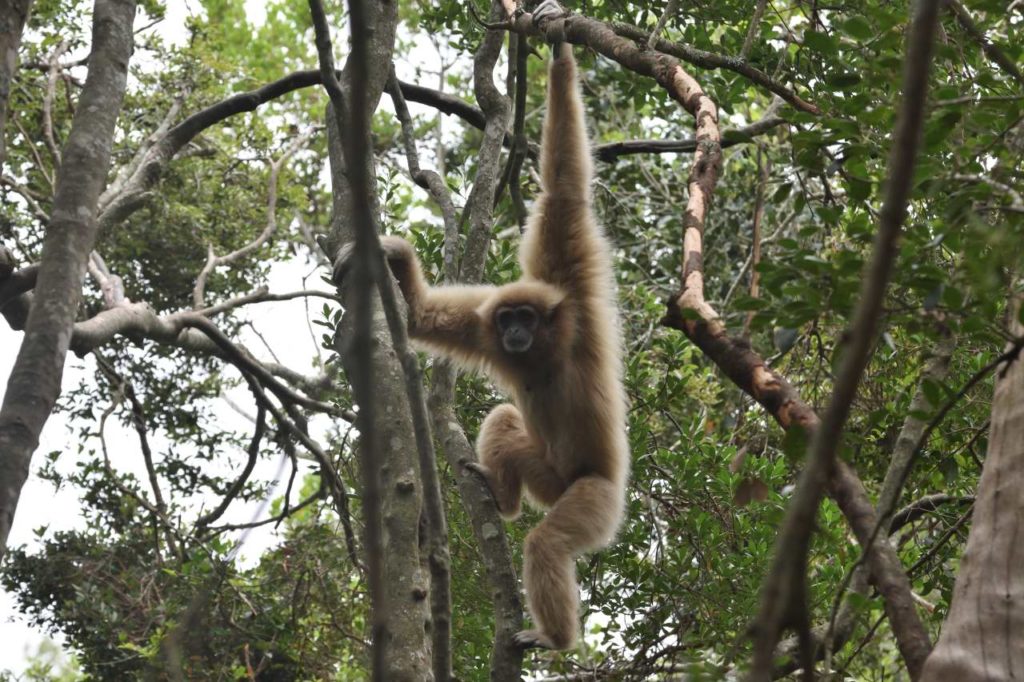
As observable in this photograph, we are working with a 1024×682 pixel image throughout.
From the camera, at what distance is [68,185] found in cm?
500

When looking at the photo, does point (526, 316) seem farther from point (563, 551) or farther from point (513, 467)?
point (563, 551)

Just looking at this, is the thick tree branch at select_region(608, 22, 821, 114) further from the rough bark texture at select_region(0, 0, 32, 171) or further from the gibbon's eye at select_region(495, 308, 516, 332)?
the rough bark texture at select_region(0, 0, 32, 171)

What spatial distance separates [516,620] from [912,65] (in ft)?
13.5

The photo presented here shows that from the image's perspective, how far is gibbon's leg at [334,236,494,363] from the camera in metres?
6.72

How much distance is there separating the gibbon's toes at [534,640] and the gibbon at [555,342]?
66cm

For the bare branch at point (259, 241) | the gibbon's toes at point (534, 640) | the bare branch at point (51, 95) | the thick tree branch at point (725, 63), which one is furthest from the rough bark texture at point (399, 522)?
the bare branch at point (51, 95)

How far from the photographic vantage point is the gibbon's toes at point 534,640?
5.29m

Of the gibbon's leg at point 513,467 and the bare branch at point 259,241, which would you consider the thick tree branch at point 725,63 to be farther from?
the bare branch at point 259,241

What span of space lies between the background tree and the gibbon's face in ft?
1.40

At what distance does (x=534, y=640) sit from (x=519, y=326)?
2.03 m

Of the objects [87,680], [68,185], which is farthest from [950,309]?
[87,680]

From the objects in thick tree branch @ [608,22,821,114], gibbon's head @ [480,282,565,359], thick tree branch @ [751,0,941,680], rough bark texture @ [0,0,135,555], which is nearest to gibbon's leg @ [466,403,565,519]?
gibbon's head @ [480,282,565,359]

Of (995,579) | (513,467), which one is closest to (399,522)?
(995,579)

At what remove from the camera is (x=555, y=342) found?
6.98 meters
